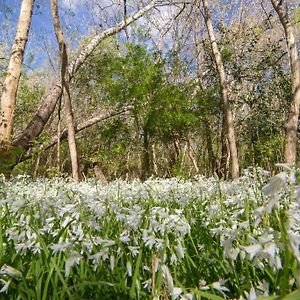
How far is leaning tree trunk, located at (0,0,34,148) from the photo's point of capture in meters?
10.8

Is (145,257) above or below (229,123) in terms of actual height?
below

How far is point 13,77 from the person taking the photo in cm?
1128

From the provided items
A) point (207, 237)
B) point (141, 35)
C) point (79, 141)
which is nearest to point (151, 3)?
point (141, 35)

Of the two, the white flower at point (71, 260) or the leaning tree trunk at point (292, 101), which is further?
the leaning tree trunk at point (292, 101)

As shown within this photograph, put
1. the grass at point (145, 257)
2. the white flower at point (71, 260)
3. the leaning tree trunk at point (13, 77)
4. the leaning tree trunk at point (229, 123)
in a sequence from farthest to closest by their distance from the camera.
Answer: the leaning tree trunk at point (229, 123), the leaning tree trunk at point (13, 77), the white flower at point (71, 260), the grass at point (145, 257)

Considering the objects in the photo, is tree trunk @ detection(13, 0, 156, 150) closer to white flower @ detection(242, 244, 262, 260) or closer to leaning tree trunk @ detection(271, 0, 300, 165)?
leaning tree trunk @ detection(271, 0, 300, 165)

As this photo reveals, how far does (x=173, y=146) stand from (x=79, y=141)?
772 cm

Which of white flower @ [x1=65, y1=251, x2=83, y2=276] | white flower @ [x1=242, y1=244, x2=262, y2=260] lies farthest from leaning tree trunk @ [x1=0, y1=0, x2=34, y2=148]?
white flower @ [x1=242, y1=244, x2=262, y2=260]

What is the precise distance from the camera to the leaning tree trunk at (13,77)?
10797mm

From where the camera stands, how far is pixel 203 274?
1757mm

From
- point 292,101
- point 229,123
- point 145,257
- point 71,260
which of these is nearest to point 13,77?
point 229,123

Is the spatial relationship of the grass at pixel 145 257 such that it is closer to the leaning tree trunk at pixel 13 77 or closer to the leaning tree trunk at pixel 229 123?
the leaning tree trunk at pixel 13 77

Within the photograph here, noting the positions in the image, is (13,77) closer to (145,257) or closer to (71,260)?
(145,257)

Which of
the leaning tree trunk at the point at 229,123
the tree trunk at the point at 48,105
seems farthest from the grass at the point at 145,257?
the tree trunk at the point at 48,105
